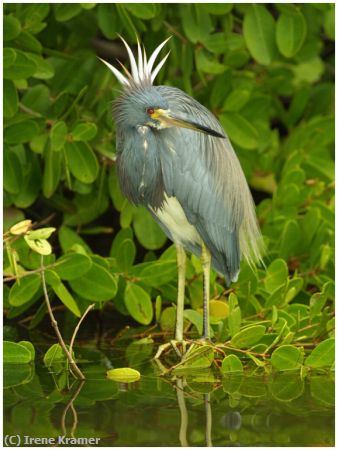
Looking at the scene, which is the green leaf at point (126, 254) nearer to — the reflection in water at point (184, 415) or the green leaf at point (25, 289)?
the green leaf at point (25, 289)

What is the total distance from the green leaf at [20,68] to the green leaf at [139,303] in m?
1.22

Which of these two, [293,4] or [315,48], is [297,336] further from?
[315,48]

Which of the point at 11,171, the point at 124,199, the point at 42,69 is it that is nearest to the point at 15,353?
the point at 11,171

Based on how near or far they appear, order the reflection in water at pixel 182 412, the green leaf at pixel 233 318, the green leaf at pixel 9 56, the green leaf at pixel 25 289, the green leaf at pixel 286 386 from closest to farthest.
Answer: the reflection in water at pixel 182 412
the green leaf at pixel 286 386
the green leaf at pixel 233 318
the green leaf at pixel 25 289
the green leaf at pixel 9 56

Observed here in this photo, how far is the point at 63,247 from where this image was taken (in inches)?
197

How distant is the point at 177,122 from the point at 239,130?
1.64 metres

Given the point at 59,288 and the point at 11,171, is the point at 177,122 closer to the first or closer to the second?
the point at 59,288

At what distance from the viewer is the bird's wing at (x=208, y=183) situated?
391cm

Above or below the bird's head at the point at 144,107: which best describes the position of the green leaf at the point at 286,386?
below

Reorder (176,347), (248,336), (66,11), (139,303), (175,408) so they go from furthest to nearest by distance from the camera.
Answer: (66,11) < (139,303) < (176,347) < (248,336) < (175,408)

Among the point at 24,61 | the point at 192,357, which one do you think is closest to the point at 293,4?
the point at 24,61

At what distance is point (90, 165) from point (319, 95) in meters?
2.61

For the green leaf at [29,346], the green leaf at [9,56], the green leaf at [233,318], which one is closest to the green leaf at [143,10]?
the green leaf at [9,56]

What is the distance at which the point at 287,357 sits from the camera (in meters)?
3.88
